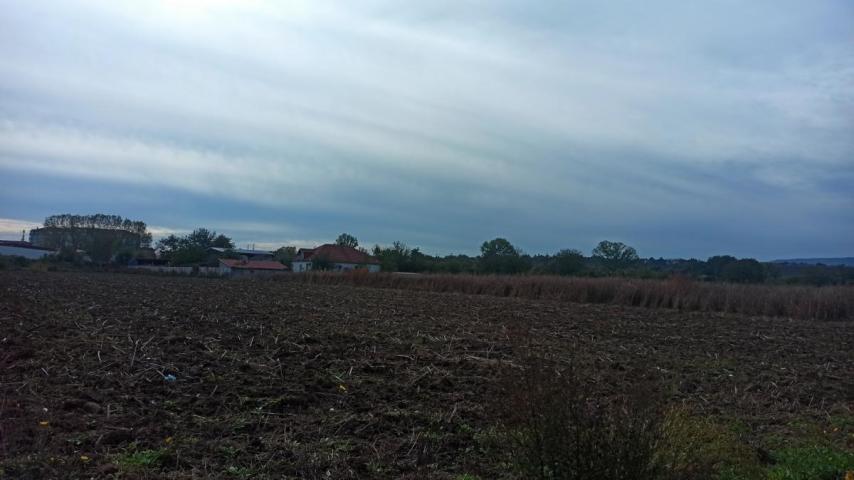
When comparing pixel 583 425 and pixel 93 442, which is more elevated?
pixel 583 425

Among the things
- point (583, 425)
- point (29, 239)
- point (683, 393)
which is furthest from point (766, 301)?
point (29, 239)

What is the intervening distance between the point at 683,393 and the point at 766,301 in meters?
23.6

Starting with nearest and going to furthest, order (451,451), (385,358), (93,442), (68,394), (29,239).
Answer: (93,442), (451,451), (68,394), (385,358), (29,239)

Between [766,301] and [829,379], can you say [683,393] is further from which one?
[766,301]

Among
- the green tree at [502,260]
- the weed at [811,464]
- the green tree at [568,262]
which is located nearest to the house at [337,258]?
the green tree at [502,260]

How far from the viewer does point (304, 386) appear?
8711 millimetres

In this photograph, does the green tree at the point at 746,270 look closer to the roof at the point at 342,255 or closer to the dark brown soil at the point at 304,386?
the dark brown soil at the point at 304,386

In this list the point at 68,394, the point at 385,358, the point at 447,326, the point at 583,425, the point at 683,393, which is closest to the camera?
the point at 583,425

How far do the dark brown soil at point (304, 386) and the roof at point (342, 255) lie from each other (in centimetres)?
7873

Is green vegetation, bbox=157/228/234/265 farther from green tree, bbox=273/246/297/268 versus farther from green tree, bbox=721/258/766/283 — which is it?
green tree, bbox=721/258/766/283

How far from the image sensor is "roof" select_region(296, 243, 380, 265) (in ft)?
318

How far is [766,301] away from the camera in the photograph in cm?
2991

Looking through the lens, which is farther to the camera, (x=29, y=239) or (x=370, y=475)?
(x=29, y=239)

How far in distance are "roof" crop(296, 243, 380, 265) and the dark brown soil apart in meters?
78.7
